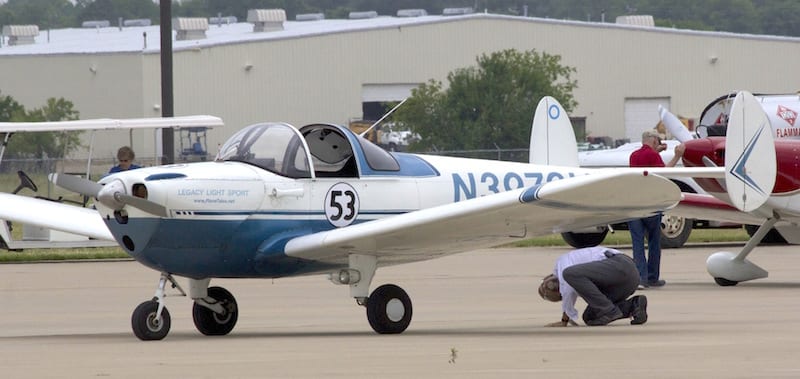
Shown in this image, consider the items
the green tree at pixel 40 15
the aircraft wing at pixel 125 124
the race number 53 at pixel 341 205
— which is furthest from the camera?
the green tree at pixel 40 15

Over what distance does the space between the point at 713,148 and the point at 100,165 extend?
2813 centimetres

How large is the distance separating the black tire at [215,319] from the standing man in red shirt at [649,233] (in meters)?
5.74

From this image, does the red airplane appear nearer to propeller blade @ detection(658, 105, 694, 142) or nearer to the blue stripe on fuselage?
propeller blade @ detection(658, 105, 694, 142)

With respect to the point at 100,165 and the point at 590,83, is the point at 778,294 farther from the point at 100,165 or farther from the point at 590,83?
the point at 590,83

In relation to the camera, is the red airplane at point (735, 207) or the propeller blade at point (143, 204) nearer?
the propeller blade at point (143, 204)

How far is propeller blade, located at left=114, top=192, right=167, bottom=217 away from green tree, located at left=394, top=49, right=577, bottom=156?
4755 centimetres

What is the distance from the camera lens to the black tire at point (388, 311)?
12.0 m

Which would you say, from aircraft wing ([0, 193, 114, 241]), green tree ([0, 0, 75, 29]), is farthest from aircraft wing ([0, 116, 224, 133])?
green tree ([0, 0, 75, 29])

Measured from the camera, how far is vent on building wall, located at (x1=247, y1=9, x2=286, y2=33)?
7356 centimetres

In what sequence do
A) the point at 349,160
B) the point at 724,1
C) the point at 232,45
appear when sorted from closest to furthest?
the point at 349,160 < the point at 232,45 < the point at 724,1

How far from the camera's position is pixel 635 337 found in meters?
11.0

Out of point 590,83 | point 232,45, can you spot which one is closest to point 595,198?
point 232,45

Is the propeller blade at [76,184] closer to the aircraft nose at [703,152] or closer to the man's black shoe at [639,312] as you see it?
the man's black shoe at [639,312]

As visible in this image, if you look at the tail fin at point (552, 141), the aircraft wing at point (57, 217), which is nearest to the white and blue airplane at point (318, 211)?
the aircraft wing at point (57, 217)
